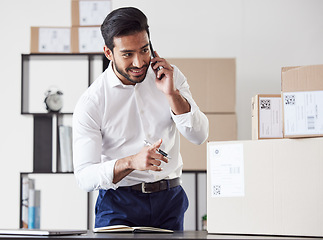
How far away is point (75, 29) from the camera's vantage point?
10.8 ft

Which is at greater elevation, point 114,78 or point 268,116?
point 114,78

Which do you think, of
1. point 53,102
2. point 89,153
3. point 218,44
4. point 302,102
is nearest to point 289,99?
point 302,102

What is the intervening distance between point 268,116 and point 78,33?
2.09 m

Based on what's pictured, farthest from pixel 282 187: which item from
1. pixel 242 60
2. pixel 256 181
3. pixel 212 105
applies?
pixel 242 60

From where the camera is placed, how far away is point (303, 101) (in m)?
1.31

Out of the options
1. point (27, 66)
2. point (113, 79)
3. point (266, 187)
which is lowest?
point (266, 187)

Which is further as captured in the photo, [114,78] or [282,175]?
[114,78]

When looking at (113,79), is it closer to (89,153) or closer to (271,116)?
(89,153)

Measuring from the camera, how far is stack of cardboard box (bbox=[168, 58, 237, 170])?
3.25 m

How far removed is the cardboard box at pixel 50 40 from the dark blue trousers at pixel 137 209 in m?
1.73

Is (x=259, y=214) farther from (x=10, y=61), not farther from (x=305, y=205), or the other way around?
(x=10, y=61)

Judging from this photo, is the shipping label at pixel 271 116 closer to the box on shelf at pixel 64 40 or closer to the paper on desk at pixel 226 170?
the paper on desk at pixel 226 170

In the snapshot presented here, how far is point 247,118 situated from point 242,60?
43 cm

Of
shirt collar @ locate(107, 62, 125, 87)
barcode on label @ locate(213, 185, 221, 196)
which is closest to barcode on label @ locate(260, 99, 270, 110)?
barcode on label @ locate(213, 185, 221, 196)
